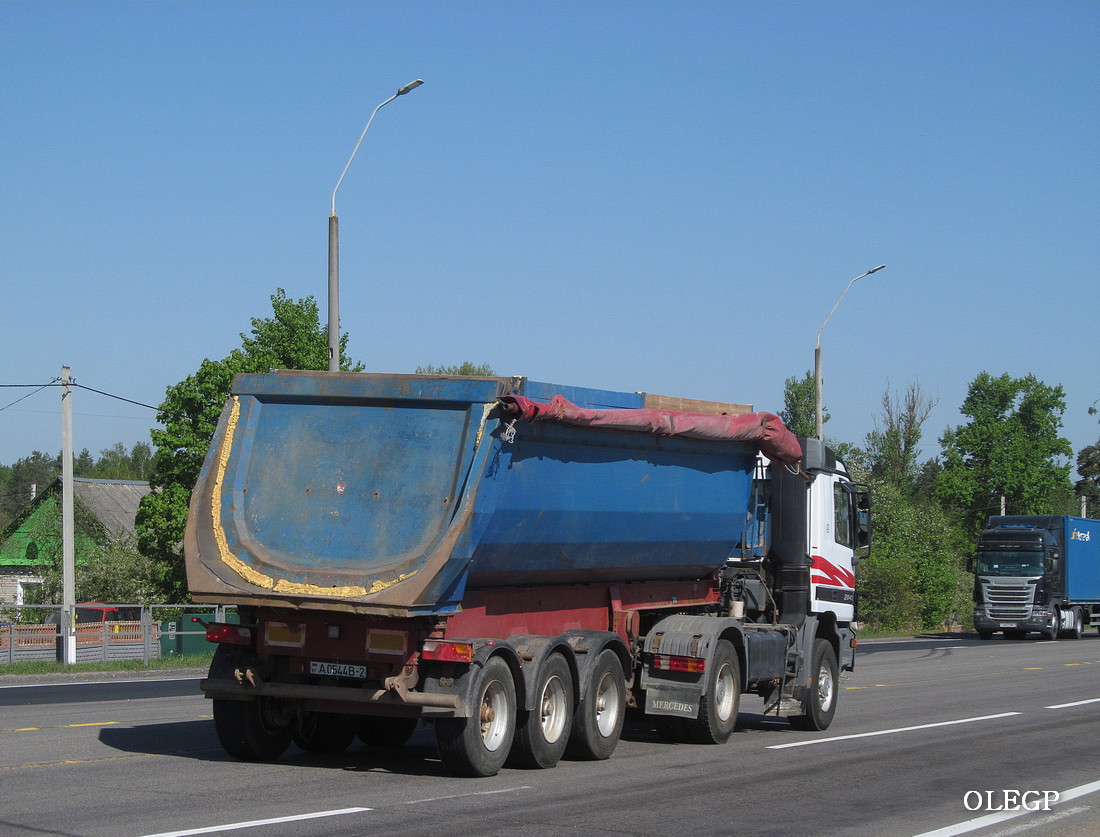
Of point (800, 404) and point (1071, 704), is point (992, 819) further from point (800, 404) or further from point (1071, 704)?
point (800, 404)

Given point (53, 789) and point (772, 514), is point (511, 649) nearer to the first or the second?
point (53, 789)

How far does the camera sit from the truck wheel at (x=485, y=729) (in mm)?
10320

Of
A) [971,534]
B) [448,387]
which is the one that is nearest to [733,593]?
[448,387]

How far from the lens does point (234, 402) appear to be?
11414 millimetres

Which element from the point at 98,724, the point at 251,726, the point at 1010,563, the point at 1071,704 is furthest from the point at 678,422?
the point at 1010,563

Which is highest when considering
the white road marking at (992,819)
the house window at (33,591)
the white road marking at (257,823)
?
the white road marking at (257,823)

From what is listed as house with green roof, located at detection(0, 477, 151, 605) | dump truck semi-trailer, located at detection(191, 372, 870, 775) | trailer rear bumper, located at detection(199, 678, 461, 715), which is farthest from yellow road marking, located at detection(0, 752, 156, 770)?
house with green roof, located at detection(0, 477, 151, 605)

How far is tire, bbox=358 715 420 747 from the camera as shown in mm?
12523

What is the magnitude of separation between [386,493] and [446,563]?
88 cm

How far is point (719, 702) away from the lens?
13680 mm

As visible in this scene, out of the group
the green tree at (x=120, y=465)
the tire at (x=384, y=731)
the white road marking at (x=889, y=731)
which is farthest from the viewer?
the green tree at (x=120, y=465)

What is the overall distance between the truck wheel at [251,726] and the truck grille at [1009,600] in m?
37.7

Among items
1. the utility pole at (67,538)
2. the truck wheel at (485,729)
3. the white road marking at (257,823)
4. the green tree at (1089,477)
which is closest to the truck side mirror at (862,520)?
the truck wheel at (485,729)

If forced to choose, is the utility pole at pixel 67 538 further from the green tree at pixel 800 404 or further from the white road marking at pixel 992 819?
the green tree at pixel 800 404
